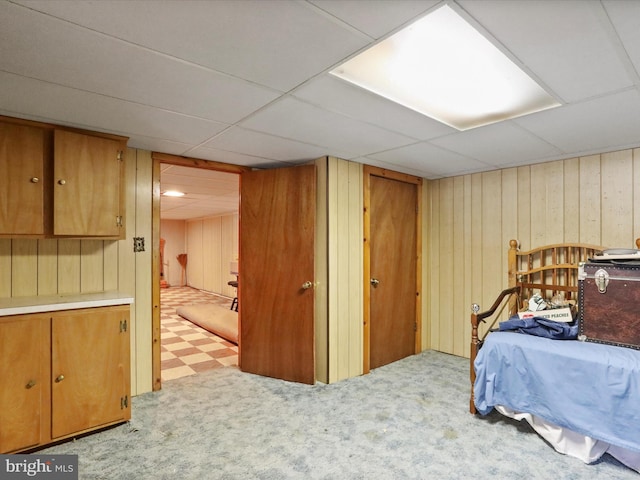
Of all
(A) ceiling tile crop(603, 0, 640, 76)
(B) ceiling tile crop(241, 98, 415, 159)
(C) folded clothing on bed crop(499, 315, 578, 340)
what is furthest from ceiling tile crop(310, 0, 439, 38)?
(C) folded clothing on bed crop(499, 315, 578, 340)

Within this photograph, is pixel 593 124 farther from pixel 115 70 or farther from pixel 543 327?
pixel 115 70

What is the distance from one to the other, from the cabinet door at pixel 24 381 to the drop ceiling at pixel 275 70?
4.37 ft

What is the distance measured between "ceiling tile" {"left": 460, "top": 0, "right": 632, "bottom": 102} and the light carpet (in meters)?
2.14

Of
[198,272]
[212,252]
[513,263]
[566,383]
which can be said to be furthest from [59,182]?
[198,272]

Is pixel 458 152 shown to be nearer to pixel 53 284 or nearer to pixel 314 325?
pixel 314 325

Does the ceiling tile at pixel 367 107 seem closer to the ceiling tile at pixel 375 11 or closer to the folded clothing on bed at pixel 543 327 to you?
the ceiling tile at pixel 375 11

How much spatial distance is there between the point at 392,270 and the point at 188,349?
272 cm

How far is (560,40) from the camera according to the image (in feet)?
4.58

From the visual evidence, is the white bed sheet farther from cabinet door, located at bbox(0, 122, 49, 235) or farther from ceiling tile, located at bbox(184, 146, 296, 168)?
cabinet door, located at bbox(0, 122, 49, 235)

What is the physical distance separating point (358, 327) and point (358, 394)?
2.18ft

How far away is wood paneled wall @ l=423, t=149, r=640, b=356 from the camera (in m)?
3.02

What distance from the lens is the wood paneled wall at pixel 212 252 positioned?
8.61 metres

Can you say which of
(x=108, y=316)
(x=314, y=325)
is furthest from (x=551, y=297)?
(x=108, y=316)

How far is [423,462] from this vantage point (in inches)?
83.1
